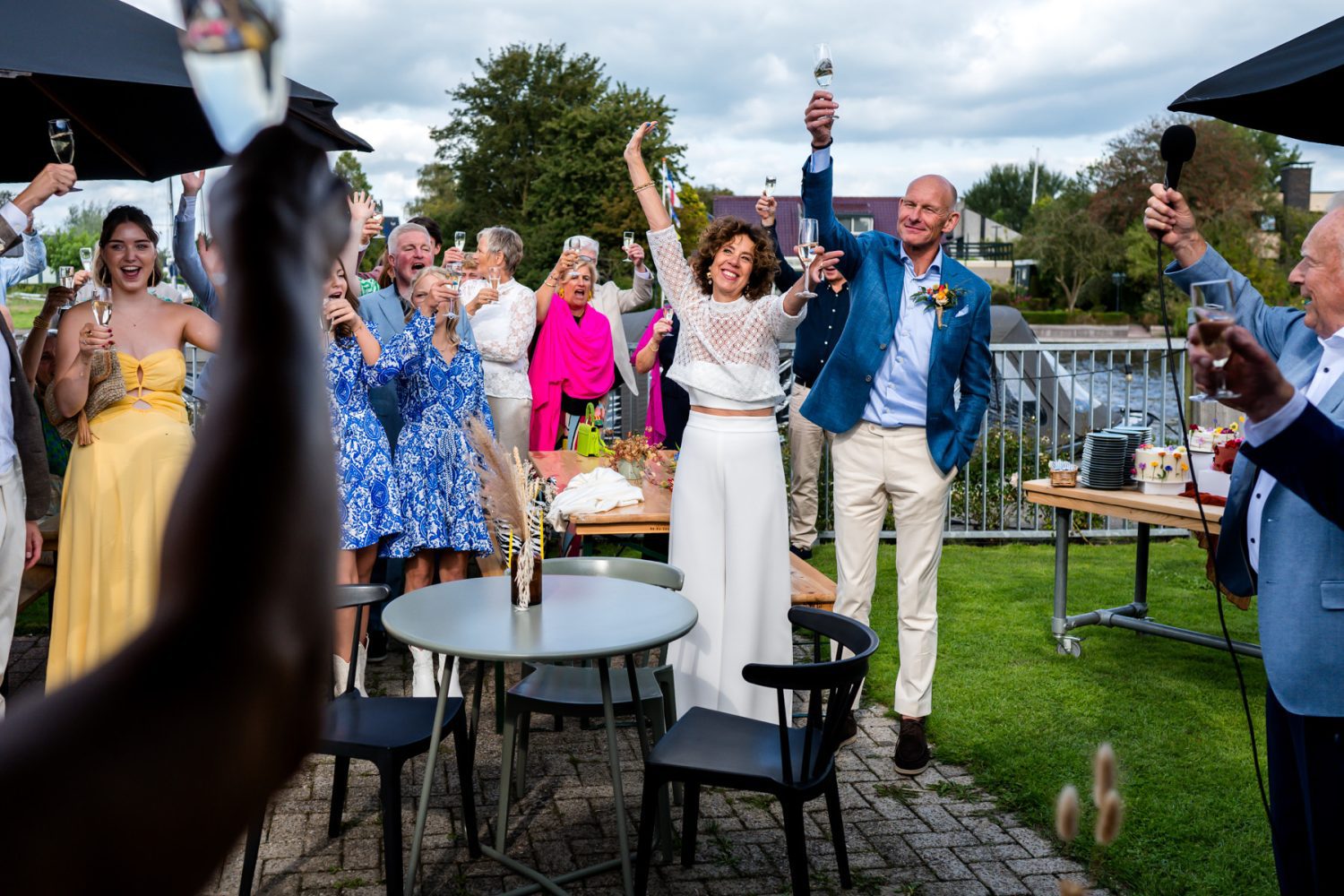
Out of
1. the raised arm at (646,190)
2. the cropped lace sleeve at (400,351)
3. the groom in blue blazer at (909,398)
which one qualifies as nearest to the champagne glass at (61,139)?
the cropped lace sleeve at (400,351)

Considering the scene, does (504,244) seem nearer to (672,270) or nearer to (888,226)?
(672,270)

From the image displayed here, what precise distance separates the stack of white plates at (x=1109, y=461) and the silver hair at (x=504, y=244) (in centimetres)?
398

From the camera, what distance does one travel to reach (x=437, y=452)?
18.6 ft

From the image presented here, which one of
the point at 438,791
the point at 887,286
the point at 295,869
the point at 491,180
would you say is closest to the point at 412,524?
the point at 438,791

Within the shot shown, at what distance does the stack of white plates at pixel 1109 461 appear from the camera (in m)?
6.85

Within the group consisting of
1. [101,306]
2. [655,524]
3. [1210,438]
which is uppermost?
[101,306]

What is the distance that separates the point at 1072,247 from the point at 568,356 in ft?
175

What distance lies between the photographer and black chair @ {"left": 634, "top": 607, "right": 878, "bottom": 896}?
3529 millimetres

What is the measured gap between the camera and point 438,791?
4.91m

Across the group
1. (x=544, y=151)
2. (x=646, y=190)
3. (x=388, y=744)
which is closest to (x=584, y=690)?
(x=388, y=744)

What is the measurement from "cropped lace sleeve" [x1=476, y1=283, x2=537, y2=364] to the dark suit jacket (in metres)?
3.39

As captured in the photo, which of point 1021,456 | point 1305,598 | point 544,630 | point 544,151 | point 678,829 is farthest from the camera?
point 544,151

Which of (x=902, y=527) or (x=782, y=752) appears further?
(x=902, y=527)

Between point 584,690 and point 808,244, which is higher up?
point 808,244
